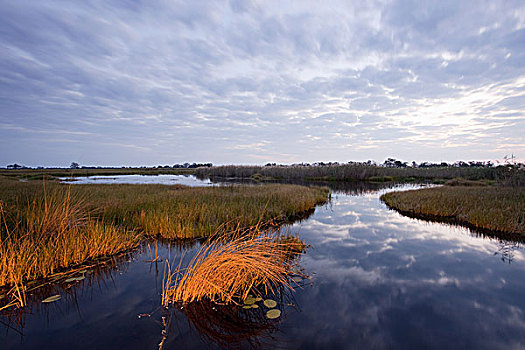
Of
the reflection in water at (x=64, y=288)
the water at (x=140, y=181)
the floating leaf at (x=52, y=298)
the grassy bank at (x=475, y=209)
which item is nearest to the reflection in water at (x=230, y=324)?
the reflection in water at (x=64, y=288)

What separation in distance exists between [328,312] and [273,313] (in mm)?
1137

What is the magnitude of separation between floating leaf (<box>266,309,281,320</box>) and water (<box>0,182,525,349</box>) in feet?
0.35

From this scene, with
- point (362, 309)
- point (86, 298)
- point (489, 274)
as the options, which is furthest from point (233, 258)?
point (489, 274)

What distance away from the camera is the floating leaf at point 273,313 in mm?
4471

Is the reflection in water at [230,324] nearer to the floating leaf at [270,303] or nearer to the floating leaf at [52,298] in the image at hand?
the floating leaf at [270,303]

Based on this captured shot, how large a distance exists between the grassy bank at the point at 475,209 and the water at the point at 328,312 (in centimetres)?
350

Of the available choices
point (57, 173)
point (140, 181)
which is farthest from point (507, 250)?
point (57, 173)

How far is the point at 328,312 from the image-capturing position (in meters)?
4.87

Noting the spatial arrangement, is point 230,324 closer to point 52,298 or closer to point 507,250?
point 52,298

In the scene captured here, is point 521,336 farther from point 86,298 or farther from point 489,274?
point 86,298

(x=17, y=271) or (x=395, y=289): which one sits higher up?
(x=17, y=271)

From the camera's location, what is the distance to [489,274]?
682cm

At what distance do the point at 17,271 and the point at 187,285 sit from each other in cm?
351

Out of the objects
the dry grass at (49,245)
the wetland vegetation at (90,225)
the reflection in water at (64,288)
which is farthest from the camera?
the wetland vegetation at (90,225)
